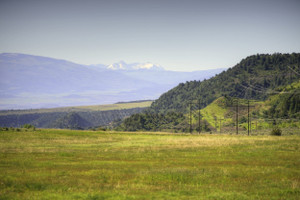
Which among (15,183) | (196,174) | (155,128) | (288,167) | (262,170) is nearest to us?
(15,183)

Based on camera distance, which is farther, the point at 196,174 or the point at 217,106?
the point at 217,106

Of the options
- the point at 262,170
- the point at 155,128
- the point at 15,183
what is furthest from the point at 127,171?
the point at 155,128

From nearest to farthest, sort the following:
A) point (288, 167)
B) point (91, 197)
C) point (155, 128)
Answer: point (91, 197) < point (288, 167) < point (155, 128)

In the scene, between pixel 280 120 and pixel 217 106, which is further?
pixel 217 106

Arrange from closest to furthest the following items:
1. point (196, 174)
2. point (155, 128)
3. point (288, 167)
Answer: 1. point (196, 174)
2. point (288, 167)
3. point (155, 128)

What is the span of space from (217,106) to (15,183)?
6738 inches

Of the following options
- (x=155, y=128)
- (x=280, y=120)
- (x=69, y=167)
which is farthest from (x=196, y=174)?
(x=155, y=128)

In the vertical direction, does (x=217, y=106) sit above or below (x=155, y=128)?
above

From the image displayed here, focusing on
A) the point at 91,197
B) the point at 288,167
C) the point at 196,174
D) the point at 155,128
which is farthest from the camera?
the point at 155,128

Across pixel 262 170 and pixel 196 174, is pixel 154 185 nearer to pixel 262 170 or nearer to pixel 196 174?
pixel 196 174

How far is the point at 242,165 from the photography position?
32844mm

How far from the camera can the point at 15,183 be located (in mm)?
23000

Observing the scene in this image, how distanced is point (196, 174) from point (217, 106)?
164051 millimetres

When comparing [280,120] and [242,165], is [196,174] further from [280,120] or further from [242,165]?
[280,120]
